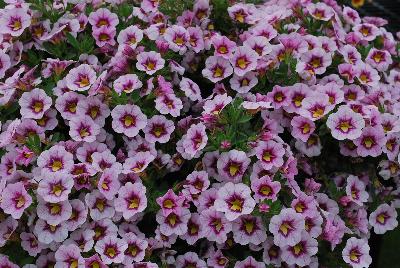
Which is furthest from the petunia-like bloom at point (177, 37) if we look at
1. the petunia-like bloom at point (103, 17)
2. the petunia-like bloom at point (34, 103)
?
the petunia-like bloom at point (34, 103)

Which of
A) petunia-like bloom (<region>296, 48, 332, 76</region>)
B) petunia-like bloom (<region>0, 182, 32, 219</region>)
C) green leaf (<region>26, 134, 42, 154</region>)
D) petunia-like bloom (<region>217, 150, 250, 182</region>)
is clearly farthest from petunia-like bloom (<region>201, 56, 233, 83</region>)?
petunia-like bloom (<region>0, 182, 32, 219</region>)

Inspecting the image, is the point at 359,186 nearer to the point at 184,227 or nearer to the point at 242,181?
the point at 242,181

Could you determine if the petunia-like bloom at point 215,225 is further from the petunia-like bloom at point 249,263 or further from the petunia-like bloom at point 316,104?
the petunia-like bloom at point 316,104

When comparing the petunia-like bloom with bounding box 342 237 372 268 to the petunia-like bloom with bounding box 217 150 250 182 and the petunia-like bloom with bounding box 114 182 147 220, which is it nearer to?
the petunia-like bloom with bounding box 217 150 250 182

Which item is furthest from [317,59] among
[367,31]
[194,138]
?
[194,138]

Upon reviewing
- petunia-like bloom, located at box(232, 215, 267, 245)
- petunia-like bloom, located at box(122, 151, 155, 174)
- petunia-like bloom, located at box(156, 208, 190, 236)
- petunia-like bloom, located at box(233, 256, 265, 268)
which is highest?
petunia-like bloom, located at box(122, 151, 155, 174)

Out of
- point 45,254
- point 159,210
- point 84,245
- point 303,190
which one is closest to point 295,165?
point 303,190

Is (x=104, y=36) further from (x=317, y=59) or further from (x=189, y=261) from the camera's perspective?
(x=189, y=261)
